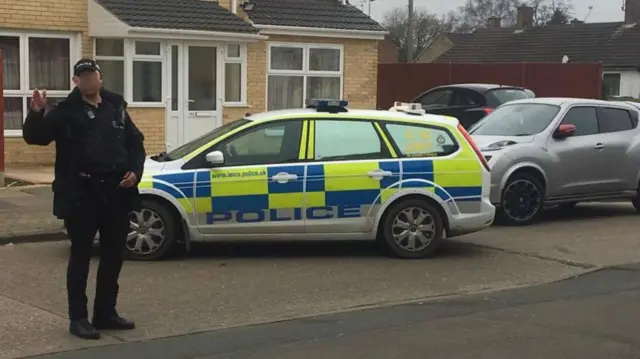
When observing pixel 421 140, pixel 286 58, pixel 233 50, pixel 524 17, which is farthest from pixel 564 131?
pixel 524 17

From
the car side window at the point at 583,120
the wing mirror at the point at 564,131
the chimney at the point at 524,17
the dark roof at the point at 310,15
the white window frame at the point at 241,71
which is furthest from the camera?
the chimney at the point at 524,17

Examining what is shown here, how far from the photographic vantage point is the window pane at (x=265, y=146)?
9234 mm

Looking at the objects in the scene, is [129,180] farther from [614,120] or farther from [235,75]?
[235,75]

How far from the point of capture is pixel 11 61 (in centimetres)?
1655

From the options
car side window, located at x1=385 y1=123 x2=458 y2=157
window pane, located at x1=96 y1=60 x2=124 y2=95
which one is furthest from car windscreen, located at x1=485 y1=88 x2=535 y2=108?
car side window, located at x1=385 y1=123 x2=458 y2=157

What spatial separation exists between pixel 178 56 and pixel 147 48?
626 mm

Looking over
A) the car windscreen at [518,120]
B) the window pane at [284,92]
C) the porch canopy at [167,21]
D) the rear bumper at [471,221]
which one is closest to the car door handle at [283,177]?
the rear bumper at [471,221]

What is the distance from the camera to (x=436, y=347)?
622 cm

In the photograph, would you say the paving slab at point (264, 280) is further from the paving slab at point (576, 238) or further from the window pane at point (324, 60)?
the window pane at point (324, 60)

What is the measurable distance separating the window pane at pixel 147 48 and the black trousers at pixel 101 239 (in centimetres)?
1105

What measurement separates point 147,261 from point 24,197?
4.71 m

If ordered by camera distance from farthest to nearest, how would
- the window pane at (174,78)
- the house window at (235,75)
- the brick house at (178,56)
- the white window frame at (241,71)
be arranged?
the house window at (235,75) < the white window frame at (241,71) < the window pane at (174,78) < the brick house at (178,56)

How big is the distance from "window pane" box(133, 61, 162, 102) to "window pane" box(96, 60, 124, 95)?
28 centimetres

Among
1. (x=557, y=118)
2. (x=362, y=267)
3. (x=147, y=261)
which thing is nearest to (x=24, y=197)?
(x=147, y=261)
